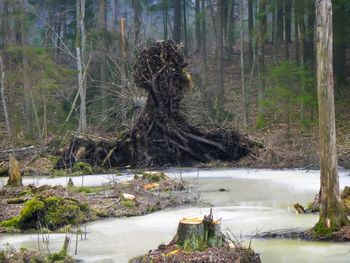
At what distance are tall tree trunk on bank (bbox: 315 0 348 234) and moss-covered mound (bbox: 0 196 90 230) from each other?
4.87 metres

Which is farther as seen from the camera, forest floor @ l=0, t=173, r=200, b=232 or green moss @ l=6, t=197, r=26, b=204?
green moss @ l=6, t=197, r=26, b=204

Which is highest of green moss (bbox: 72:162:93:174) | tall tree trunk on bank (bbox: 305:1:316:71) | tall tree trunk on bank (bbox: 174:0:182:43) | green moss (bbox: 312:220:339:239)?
tall tree trunk on bank (bbox: 174:0:182:43)

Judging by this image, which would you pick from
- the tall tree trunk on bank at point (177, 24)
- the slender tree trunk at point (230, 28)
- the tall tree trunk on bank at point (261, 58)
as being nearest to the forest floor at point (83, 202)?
the tall tree trunk on bank at point (261, 58)

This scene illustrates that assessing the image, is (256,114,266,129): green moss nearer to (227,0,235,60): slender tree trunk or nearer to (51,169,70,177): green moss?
(51,169,70,177): green moss

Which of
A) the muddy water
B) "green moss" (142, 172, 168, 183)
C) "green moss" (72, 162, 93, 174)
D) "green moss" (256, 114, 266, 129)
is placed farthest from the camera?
"green moss" (256, 114, 266, 129)

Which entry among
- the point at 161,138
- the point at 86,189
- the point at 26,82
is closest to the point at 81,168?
the point at 161,138

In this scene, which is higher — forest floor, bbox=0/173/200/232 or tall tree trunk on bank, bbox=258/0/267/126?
tall tree trunk on bank, bbox=258/0/267/126

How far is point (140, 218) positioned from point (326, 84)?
4949mm

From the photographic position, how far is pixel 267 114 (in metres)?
34.7

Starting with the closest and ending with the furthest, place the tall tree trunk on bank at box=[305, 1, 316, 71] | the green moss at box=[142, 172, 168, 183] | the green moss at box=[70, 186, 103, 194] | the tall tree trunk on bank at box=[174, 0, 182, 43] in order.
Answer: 1. the green moss at box=[70, 186, 103, 194]
2. the green moss at box=[142, 172, 168, 183]
3. the tall tree trunk on bank at box=[305, 1, 316, 71]
4. the tall tree trunk on bank at box=[174, 0, 182, 43]

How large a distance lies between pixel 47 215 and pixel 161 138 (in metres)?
12.2

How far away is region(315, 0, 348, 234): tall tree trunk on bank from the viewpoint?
1062cm

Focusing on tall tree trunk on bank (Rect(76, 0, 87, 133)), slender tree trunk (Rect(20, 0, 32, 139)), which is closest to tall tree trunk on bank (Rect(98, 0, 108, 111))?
tall tree trunk on bank (Rect(76, 0, 87, 133))

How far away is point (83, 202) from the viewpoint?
1420 cm
